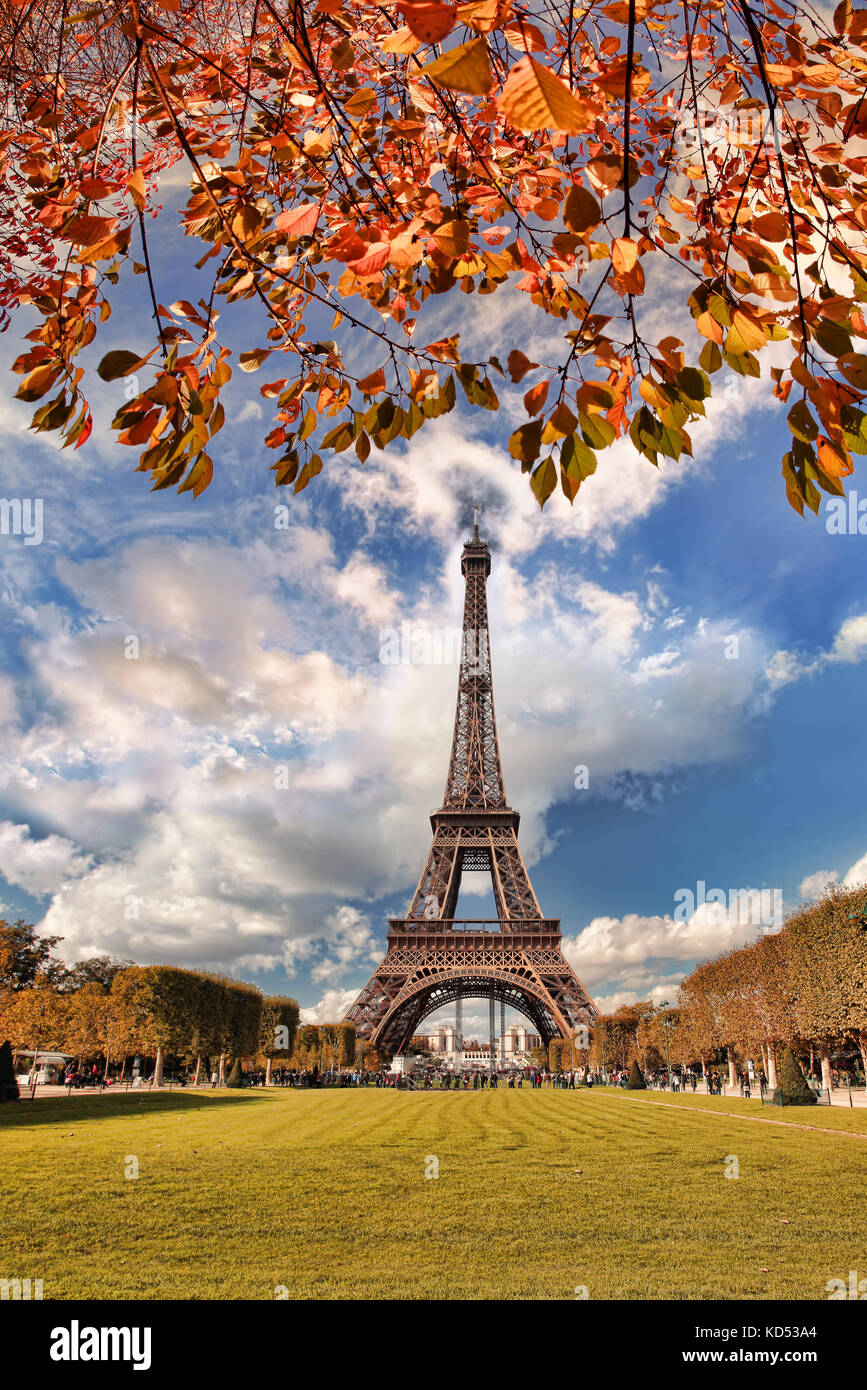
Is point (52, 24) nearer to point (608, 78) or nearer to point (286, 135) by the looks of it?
point (286, 135)

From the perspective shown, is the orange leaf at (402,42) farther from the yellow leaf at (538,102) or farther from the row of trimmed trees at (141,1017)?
the row of trimmed trees at (141,1017)

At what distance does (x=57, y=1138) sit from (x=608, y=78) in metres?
23.9

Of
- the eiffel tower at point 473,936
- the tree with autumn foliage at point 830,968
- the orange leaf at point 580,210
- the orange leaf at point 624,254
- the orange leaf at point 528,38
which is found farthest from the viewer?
the eiffel tower at point 473,936

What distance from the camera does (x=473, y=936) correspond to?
201 feet

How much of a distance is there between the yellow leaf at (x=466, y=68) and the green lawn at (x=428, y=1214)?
9.53 m

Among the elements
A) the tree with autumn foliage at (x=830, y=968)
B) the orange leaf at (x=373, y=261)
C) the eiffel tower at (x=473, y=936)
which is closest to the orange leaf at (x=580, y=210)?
the orange leaf at (x=373, y=261)

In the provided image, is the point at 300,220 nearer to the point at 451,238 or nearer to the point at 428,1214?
the point at 451,238

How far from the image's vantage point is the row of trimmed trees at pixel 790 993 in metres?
37.9

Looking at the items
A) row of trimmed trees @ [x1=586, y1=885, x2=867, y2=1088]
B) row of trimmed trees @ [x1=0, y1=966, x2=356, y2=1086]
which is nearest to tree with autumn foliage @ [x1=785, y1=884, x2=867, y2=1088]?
row of trimmed trees @ [x1=586, y1=885, x2=867, y2=1088]

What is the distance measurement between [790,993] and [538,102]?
162 ft

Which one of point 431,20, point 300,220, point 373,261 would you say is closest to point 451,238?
point 373,261

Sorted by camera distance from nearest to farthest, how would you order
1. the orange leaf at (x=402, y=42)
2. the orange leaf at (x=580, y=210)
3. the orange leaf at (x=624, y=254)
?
the orange leaf at (x=402, y=42) → the orange leaf at (x=580, y=210) → the orange leaf at (x=624, y=254)
